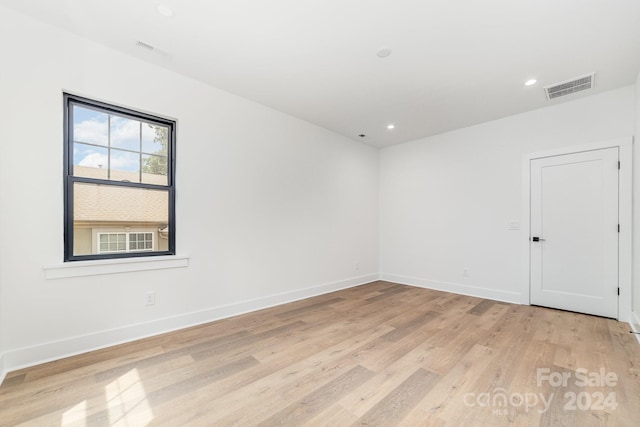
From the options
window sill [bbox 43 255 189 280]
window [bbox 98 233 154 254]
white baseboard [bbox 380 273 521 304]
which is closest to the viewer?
window sill [bbox 43 255 189 280]

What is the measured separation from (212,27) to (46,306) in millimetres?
2725

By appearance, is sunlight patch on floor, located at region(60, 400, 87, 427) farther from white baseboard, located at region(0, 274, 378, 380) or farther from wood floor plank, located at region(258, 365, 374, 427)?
wood floor plank, located at region(258, 365, 374, 427)

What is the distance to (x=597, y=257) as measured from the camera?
3.39 meters

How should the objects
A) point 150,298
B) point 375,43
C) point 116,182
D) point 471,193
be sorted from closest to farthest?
point 375,43 < point 116,182 < point 150,298 < point 471,193

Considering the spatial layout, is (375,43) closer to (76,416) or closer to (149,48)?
(149,48)

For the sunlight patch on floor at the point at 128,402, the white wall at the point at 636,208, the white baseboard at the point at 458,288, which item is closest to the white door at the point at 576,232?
the white wall at the point at 636,208

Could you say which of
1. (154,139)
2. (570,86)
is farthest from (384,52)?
(154,139)

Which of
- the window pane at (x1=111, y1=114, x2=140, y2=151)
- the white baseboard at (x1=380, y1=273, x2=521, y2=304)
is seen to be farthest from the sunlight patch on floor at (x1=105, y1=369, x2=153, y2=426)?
the white baseboard at (x1=380, y1=273, x2=521, y2=304)

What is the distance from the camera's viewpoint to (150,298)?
278 centimetres

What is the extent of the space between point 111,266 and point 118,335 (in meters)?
0.66

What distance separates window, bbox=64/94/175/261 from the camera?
246 centimetres

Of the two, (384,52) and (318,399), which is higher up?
(384,52)

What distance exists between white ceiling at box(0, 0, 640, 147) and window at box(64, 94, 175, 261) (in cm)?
70

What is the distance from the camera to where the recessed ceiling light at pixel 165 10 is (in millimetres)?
2068
